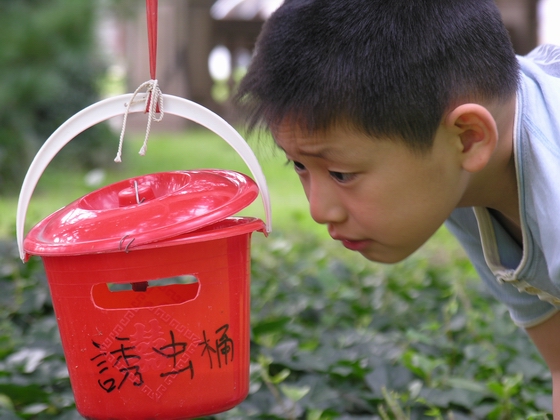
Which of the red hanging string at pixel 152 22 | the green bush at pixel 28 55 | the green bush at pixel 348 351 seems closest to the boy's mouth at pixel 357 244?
the green bush at pixel 348 351

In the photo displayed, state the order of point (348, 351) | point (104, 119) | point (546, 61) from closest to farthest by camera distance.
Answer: point (104, 119), point (546, 61), point (348, 351)

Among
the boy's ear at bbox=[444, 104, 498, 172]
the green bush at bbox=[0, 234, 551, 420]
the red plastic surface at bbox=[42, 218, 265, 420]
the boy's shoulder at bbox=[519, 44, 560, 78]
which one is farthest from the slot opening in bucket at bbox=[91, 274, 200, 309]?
the boy's shoulder at bbox=[519, 44, 560, 78]

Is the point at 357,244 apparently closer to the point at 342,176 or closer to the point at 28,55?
the point at 342,176

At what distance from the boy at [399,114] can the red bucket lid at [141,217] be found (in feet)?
0.58

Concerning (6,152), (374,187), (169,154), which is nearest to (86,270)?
(374,187)

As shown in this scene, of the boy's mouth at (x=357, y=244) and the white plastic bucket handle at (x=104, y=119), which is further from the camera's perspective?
the boy's mouth at (x=357, y=244)

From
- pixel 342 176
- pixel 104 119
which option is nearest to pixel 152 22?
pixel 104 119

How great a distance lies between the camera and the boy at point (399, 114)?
1.34 meters

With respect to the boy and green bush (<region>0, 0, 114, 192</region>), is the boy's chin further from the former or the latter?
green bush (<region>0, 0, 114, 192</region>)

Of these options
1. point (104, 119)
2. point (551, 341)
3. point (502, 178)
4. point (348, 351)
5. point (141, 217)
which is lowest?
point (348, 351)

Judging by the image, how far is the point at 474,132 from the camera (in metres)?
1.40

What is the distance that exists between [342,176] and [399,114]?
15cm

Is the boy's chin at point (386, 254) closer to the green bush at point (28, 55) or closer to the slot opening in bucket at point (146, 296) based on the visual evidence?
the slot opening in bucket at point (146, 296)

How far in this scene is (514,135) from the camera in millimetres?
1438
